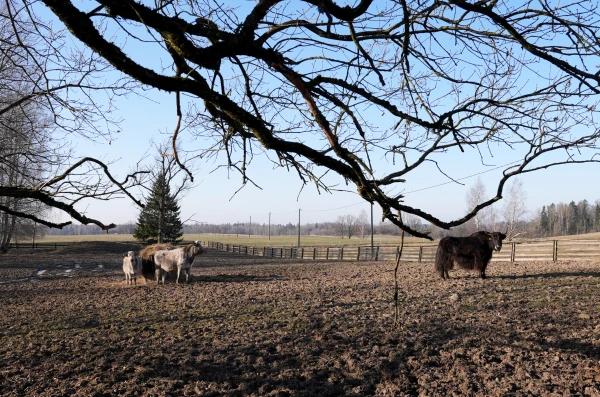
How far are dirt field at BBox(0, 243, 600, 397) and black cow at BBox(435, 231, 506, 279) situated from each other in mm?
1839

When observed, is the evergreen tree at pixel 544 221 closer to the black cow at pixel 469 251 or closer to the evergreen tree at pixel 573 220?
the evergreen tree at pixel 573 220

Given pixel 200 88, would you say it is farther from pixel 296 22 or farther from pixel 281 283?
pixel 281 283

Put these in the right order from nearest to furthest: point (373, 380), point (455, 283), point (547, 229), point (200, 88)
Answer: point (200, 88)
point (373, 380)
point (455, 283)
point (547, 229)

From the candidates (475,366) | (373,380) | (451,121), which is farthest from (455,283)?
(451,121)

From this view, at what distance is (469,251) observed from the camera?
1445cm

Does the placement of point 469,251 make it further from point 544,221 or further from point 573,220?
point 573,220

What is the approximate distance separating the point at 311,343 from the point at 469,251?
8.82m

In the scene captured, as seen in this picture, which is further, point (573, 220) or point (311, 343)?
point (573, 220)

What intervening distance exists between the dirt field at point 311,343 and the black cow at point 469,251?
6.03 feet

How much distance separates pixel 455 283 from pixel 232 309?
261 inches

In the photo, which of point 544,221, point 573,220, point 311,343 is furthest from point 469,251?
point 573,220

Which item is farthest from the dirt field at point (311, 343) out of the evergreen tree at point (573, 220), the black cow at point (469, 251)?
the evergreen tree at point (573, 220)

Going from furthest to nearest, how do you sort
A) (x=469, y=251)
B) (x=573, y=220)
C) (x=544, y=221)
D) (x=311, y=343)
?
(x=573, y=220) < (x=544, y=221) < (x=469, y=251) < (x=311, y=343)

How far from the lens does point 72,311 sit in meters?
10.4
